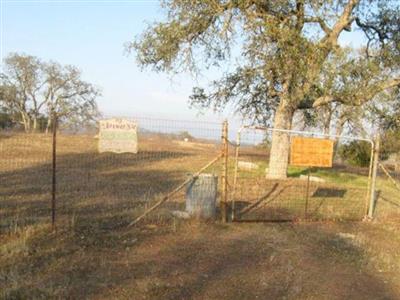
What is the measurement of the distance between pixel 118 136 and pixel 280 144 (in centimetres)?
1126

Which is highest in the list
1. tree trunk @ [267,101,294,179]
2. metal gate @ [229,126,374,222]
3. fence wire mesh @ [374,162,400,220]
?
tree trunk @ [267,101,294,179]

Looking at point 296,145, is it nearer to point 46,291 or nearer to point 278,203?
point 278,203

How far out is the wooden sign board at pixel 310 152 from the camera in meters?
11.3

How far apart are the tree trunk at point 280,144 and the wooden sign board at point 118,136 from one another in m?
10.6

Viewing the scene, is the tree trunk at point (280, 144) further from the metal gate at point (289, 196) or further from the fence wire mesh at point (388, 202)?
the fence wire mesh at point (388, 202)

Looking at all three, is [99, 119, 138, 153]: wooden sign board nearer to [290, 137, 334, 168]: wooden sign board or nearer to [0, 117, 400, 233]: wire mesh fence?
[0, 117, 400, 233]: wire mesh fence

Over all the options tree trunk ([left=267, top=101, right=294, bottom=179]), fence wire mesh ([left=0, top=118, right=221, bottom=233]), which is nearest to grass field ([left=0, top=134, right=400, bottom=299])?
fence wire mesh ([left=0, top=118, right=221, bottom=233])

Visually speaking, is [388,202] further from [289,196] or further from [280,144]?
[280,144]

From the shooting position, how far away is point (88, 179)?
664 inches

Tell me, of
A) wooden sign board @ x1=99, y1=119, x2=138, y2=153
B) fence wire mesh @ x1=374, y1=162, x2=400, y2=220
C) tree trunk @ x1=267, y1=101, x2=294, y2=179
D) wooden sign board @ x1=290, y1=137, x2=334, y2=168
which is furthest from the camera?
tree trunk @ x1=267, y1=101, x2=294, y2=179

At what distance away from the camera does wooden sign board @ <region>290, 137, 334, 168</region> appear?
11.3 m

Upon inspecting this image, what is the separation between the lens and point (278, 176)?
739 inches

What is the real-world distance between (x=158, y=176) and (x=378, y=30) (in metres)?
11.3

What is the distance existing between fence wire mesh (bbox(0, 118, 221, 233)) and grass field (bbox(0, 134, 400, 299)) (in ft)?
0.23
